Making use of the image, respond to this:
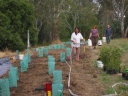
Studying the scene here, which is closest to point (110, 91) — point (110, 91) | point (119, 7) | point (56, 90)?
point (110, 91)

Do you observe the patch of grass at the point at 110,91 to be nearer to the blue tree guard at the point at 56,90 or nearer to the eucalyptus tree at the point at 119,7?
the blue tree guard at the point at 56,90

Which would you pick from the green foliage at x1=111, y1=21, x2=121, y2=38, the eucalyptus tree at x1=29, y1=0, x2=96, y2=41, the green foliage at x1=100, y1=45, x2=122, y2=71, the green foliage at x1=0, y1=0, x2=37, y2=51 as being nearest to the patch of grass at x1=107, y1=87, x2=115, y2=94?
the green foliage at x1=100, y1=45, x2=122, y2=71

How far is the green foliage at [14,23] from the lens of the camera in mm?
25031

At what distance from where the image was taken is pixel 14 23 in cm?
2673

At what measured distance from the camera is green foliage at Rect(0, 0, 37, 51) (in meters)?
25.0

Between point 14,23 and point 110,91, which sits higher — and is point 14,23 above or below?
above

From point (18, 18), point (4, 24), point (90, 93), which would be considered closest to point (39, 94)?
point (90, 93)

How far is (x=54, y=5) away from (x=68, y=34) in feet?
72.2

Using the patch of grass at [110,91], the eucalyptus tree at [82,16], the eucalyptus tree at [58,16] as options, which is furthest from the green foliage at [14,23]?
the eucalyptus tree at [82,16]

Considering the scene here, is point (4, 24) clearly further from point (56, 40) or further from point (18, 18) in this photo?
point (56, 40)

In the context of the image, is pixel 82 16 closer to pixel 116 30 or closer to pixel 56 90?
pixel 116 30

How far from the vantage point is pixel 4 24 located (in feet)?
82.3

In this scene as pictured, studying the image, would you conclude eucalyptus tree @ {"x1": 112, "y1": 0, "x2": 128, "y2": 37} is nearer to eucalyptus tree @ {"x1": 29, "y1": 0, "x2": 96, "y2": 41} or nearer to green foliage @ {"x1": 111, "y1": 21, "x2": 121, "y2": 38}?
green foliage @ {"x1": 111, "y1": 21, "x2": 121, "y2": 38}

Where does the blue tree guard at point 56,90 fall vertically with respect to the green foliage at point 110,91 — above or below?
above
